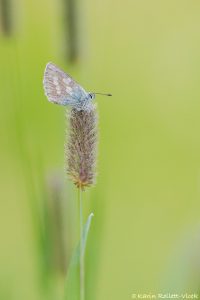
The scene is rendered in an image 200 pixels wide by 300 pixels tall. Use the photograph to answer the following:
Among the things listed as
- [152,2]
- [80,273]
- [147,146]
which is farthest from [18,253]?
[152,2]

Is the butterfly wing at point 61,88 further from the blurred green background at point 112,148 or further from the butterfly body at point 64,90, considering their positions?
the blurred green background at point 112,148

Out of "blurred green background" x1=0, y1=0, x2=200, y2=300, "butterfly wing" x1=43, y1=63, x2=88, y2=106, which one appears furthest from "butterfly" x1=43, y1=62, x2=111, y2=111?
"blurred green background" x1=0, y1=0, x2=200, y2=300

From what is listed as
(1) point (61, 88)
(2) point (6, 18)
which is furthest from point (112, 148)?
(1) point (61, 88)

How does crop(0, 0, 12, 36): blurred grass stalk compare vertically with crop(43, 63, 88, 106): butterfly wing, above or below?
below

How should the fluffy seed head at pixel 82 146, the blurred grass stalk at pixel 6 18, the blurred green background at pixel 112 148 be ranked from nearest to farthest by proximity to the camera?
the fluffy seed head at pixel 82 146 < the blurred green background at pixel 112 148 < the blurred grass stalk at pixel 6 18

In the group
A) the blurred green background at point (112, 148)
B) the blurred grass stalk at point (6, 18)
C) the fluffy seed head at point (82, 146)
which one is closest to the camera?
the fluffy seed head at point (82, 146)

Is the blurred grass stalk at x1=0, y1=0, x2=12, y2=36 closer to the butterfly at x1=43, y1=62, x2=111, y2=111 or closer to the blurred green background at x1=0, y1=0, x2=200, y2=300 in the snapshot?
the blurred green background at x1=0, y1=0, x2=200, y2=300

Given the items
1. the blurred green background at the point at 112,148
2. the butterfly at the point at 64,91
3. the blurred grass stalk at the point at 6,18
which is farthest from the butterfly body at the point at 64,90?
the blurred grass stalk at the point at 6,18

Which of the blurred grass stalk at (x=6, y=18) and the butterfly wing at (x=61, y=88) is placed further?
the blurred grass stalk at (x=6, y=18)
